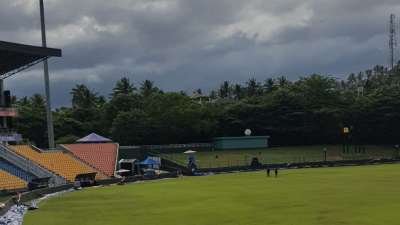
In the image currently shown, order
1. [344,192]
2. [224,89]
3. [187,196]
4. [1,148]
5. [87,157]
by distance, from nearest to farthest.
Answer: [344,192]
[187,196]
[1,148]
[87,157]
[224,89]

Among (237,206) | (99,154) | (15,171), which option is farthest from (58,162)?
(237,206)

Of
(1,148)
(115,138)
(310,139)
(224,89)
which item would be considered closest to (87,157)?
(1,148)

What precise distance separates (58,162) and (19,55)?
1042 cm

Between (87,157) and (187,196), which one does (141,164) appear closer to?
(87,157)

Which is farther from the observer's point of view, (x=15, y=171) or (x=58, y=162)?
(x=58, y=162)

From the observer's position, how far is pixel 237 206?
31.2 meters

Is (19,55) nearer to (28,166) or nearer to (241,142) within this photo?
(28,166)

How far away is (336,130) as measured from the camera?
336 ft

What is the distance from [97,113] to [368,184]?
6703 cm

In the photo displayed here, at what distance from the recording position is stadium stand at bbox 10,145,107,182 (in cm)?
5809

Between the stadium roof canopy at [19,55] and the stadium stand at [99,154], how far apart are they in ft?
32.0

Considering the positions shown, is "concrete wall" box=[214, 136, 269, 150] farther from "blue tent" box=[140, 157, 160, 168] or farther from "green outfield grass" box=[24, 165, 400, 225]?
"green outfield grass" box=[24, 165, 400, 225]

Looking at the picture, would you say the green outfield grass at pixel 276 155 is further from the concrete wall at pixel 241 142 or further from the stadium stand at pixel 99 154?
the stadium stand at pixel 99 154

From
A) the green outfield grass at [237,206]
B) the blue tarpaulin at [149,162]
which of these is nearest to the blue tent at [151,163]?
the blue tarpaulin at [149,162]
